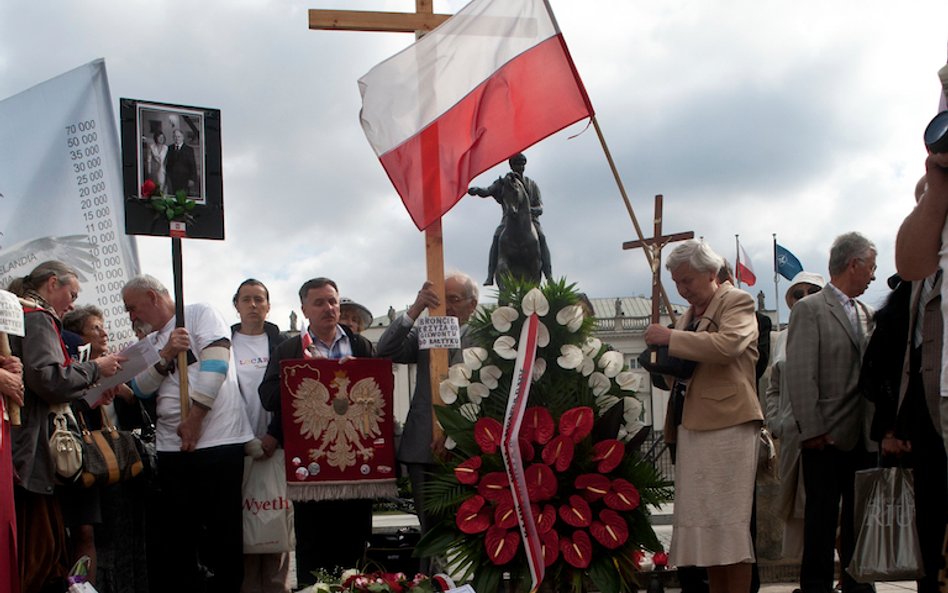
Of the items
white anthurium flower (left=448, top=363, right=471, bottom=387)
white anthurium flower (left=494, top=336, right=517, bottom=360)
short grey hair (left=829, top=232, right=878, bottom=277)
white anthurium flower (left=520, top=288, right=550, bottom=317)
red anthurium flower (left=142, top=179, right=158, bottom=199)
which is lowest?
white anthurium flower (left=448, top=363, right=471, bottom=387)

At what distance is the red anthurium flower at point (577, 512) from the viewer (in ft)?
16.1

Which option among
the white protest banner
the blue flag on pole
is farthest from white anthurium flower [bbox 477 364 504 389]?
the blue flag on pole

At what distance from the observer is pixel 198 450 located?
19.5ft

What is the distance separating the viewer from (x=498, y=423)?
5.11 m

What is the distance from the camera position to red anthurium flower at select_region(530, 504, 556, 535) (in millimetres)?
4916

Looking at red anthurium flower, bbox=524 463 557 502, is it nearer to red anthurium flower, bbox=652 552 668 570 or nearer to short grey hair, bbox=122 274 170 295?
red anthurium flower, bbox=652 552 668 570

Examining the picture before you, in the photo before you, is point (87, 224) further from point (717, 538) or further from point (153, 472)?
point (717, 538)

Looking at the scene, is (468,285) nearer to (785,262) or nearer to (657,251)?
(657,251)

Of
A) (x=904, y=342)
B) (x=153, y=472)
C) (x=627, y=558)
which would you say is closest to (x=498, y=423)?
(x=627, y=558)

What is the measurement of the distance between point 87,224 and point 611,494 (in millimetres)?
4592

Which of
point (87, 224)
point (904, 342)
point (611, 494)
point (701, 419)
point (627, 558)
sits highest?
point (87, 224)

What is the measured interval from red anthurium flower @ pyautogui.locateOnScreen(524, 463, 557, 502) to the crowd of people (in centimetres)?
69

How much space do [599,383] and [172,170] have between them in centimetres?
297

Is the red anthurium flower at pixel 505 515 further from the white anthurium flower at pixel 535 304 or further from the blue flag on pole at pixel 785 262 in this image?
the blue flag on pole at pixel 785 262
